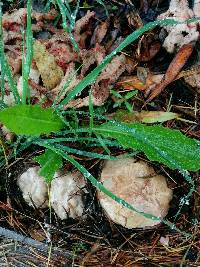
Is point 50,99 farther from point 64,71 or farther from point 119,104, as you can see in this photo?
point 119,104

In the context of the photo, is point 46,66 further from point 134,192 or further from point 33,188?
point 134,192

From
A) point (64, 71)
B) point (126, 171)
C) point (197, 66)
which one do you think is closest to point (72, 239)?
point (126, 171)

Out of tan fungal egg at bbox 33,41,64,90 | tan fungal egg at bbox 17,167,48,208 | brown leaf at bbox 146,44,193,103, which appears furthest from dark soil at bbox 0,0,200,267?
tan fungal egg at bbox 33,41,64,90

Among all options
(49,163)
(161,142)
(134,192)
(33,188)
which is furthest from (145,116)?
(33,188)

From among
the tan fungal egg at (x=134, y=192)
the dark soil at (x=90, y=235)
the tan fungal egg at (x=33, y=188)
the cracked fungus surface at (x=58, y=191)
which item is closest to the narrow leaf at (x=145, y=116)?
the dark soil at (x=90, y=235)

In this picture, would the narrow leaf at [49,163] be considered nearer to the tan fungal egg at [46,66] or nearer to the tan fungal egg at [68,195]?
the tan fungal egg at [68,195]

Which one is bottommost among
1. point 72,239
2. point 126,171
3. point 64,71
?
point 72,239
